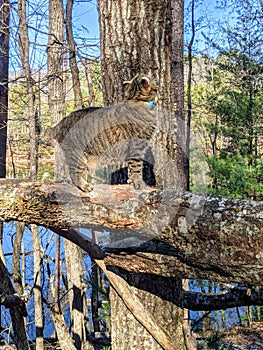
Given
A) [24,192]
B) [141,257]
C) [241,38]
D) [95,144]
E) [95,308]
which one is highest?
[241,38]

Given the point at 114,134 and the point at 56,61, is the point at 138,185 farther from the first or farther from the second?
the point at 56,61

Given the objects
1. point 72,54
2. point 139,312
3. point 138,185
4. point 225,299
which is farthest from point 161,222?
point 72,54

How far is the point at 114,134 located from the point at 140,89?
1.10ft

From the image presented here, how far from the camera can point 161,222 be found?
140 centimetres

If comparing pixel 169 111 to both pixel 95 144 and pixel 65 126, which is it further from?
pixel 65 126

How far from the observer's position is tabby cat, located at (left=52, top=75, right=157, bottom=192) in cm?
188

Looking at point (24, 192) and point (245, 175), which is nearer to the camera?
point (24, 192)

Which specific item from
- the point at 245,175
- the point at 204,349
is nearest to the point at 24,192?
the point at 204,349

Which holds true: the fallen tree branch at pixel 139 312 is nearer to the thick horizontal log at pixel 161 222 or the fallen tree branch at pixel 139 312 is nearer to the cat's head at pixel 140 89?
the thick horizontal log at pixel 161 222

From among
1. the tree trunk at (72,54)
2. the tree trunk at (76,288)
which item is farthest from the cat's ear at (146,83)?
the tree trunk at (76,288)

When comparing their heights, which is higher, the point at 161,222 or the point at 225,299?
the point at 161,222

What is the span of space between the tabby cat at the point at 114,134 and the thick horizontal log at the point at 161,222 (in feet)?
0.56

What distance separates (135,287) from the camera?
83.2 inches

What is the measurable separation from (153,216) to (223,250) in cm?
28
